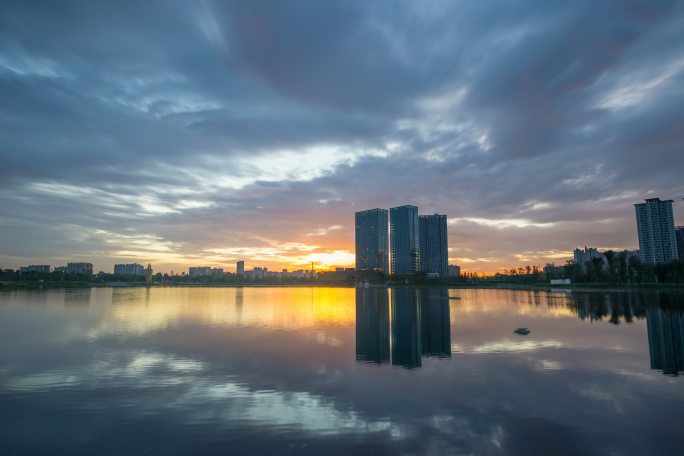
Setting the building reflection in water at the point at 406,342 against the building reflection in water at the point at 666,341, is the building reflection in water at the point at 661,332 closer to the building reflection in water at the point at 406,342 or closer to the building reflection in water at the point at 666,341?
the building reflection in water at the point at 666,341

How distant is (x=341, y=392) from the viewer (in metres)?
22.9

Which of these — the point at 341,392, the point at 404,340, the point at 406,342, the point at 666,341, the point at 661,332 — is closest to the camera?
the point at 341,392

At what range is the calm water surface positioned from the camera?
16.2 m

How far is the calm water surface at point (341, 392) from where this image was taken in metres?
16.2

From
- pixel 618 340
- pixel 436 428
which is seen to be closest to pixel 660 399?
pixel 436 428

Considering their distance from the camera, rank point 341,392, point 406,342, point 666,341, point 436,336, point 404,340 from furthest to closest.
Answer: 1. point 436,336
2. point 404,340
3. point 406,342
4. point 666,341
5. point 341,392

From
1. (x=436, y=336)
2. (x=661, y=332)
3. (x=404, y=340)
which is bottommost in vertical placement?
(x=404, y=340)

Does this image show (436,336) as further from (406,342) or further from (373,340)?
(373,340)

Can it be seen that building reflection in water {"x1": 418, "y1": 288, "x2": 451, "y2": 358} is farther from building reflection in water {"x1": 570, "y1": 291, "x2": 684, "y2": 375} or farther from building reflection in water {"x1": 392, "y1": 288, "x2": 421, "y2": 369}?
building reflection in water {"x1": 570, "y1": 291, "x2": 684, "y2": 375}

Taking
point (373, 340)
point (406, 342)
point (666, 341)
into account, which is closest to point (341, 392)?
point (406, 342)

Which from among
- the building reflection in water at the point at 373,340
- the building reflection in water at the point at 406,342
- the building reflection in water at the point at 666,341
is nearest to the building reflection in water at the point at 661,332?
the building reflection in water at the point at 666,341

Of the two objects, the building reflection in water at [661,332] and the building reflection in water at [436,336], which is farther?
the building reflection in water at [436,336]

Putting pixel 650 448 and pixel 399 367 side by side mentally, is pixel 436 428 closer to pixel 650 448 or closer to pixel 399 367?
pixel 650 448

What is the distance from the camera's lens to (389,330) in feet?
162
